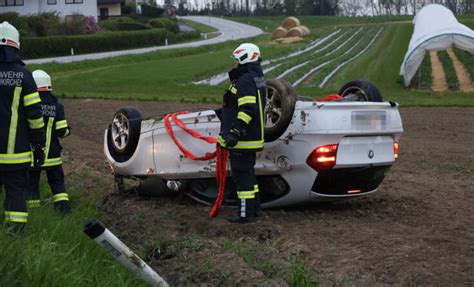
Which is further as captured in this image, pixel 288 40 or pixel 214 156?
pixel 288 40

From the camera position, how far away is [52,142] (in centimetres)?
747

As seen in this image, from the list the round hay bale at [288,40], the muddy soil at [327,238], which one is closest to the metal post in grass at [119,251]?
the muddy soil at [327,238]

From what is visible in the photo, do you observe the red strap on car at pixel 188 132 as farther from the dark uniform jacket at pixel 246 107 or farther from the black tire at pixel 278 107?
the black tire at pixel 278 107

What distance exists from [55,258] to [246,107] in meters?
2.61

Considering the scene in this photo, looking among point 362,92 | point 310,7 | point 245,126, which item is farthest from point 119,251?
point 310,7

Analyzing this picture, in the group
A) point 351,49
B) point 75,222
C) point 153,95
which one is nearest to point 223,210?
point 75,222

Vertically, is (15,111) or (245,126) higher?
(15,111)

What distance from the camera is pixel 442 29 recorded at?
90.1ft

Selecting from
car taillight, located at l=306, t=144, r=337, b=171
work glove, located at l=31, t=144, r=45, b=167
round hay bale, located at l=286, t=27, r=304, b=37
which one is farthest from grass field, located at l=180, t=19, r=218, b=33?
work glove, located at l=31, t=144, r=45, b=167

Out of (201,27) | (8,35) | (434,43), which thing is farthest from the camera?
(201,27)

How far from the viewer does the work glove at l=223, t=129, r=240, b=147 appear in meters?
6.50

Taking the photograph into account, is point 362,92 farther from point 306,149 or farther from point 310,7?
point 310,7

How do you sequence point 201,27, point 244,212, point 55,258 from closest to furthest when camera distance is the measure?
1. point 55,258
2. point 244,212
3. point 201,27

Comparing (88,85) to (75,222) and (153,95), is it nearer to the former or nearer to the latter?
(153,95)
